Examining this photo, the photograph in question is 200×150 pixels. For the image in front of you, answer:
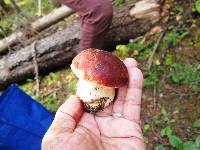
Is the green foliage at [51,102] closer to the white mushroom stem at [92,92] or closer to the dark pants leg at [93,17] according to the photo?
the dark pants leg at [93,17]

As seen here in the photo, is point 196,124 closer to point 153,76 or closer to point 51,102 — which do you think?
point 153,76

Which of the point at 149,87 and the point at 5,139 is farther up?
the point at 5,139

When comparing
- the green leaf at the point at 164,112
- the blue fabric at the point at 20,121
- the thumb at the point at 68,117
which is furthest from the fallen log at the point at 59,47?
the thumb at the point at 68,117

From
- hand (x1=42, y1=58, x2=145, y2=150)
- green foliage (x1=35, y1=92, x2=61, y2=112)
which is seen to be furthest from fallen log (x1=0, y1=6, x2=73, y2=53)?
hand (x1=42, y1=58, x2=145, y2=150)

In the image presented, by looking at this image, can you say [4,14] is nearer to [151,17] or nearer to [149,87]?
[151,17]

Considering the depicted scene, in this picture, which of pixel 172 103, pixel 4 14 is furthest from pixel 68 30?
pixel 4 14

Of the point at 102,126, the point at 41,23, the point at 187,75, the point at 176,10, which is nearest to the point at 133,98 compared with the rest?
the point at 102,126
